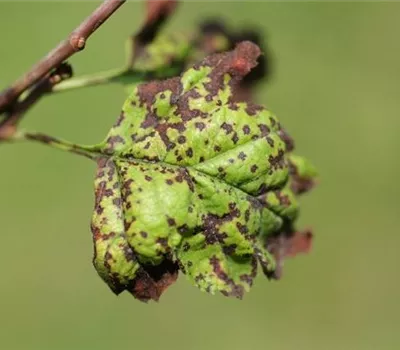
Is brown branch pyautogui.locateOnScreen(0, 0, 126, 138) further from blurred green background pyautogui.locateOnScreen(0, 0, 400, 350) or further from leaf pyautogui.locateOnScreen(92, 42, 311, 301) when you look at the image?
blurred green background pyautogui.locateOnScreen(0, 0, 400, 350)

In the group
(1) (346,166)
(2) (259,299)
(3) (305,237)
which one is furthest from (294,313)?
(3) (305,237)

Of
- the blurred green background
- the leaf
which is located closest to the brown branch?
the leaf

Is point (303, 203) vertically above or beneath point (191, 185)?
beneath

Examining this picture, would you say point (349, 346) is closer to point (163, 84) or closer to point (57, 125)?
point (57, 125)

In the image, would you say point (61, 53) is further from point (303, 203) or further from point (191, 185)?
point (303, 203)

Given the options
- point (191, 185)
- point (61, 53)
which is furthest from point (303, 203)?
point (61, 53)

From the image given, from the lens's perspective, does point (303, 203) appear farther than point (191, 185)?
Yes

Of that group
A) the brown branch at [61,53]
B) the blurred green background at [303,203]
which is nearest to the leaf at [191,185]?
the brown branch at [61,53]
